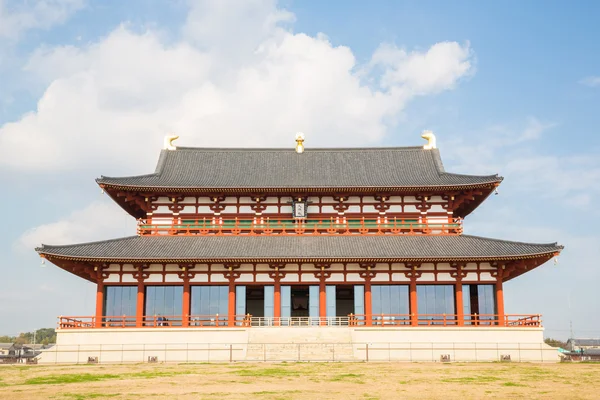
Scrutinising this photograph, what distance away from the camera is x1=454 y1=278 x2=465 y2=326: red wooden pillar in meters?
38.7

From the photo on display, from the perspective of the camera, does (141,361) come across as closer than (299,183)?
Yes

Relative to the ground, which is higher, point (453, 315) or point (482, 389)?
point (453, 315)

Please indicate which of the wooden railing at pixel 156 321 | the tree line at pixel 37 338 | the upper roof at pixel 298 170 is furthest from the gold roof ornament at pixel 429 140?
the tree line at pixel 37 338

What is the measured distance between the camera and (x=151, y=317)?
1549 inches

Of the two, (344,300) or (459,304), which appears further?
(344,300)

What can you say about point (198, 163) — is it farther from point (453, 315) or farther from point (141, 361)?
point (453, 315)

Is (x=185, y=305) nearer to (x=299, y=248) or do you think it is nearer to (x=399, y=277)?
(x=299, y=248)

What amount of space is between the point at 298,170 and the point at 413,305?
1342cm

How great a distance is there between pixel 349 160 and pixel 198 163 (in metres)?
11.3

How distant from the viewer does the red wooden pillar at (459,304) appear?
38709 mm

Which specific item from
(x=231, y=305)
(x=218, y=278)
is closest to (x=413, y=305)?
(x=231, y=305)

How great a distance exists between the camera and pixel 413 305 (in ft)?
129

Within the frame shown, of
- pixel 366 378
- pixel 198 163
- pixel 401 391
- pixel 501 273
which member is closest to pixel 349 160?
pixel 198 163

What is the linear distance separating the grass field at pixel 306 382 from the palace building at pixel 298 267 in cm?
547
